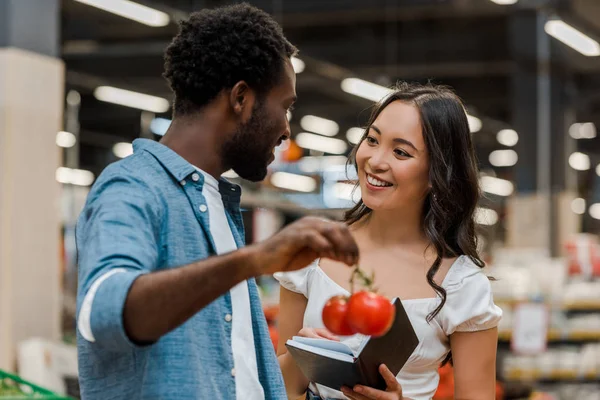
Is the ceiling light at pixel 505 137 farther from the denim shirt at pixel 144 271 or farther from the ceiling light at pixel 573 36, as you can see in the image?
the denim shirt at pixel 144 271

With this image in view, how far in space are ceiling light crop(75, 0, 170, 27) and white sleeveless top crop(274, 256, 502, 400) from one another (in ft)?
17.0

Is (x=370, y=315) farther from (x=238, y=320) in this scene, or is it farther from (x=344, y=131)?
(x=344, y=131)

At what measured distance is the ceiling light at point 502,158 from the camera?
2739 cm

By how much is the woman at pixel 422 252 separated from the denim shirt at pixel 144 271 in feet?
2.33

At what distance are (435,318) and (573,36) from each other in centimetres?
731

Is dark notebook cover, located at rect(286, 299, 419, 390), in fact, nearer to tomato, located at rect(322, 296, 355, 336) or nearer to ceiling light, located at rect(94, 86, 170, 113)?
tomato, located at rect(322, 296, 355, 336)

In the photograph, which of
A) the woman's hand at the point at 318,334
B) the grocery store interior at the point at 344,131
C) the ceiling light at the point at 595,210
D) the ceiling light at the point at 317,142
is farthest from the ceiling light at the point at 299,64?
the ceiling light at the point at 595,210

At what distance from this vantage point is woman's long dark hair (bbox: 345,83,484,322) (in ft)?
8.13

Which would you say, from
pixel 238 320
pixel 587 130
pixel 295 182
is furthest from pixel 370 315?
pixel 295 182

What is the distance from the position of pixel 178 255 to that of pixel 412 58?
1514cm

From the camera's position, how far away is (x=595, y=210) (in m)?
32.1

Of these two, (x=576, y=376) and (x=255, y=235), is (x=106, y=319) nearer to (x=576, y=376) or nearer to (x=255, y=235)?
(x=576, y=376)

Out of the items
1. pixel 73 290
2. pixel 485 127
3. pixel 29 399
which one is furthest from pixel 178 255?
pixel 485 127

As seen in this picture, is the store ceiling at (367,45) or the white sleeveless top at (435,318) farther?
the store ceiling at (367,45)
